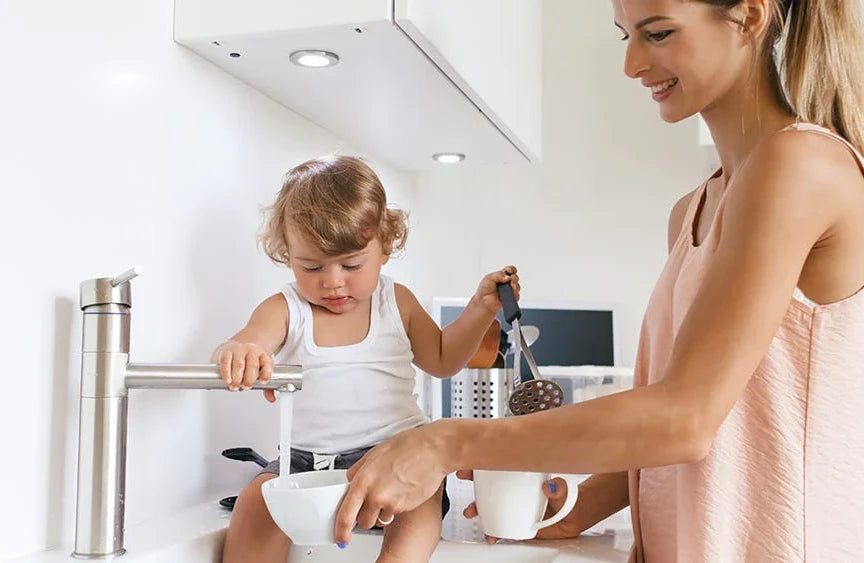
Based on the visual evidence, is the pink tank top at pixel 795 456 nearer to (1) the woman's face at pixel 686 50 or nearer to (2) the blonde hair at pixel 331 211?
(1) the woman's face at pixel 686 50

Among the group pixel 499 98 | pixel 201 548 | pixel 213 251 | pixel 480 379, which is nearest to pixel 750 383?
pixel 201 548

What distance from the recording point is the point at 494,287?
115cm

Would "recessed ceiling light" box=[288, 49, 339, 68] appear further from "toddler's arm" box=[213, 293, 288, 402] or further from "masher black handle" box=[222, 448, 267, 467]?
"masher black handle" box=[222, 448, 267, 467]

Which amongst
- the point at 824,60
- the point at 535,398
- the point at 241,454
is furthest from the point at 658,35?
the point at 241,454

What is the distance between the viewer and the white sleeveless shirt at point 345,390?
1029mm

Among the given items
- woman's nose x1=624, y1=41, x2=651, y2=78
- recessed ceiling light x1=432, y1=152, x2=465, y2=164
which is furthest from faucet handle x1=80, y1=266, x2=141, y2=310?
recessed ceiling light x1=432, y1=152, x2=465, y2=164

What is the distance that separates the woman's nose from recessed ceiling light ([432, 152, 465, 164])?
830 mm

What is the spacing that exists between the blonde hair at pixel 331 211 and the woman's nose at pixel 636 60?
0.38 metres

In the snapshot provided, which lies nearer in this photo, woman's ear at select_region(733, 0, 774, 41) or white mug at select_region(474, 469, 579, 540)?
woman's ear at select_region(733, 0, 774, 41)

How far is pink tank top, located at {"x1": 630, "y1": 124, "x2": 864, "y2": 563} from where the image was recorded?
70 centimetres

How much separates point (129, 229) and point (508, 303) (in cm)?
46

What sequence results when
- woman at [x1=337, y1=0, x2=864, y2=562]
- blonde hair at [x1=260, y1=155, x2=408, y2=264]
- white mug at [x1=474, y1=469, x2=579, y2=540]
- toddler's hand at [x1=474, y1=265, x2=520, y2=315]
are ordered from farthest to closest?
1. toddler's hand at [x1=474, y1=265, x2=520, y2=315]
2. blonde hair at [x1=260, y1=155, x2=408, y2=264]
3. white mug at [x1=474, y1=469, x2=579, y2=540]
4. woman at [x1=337, y1=0, x2=864, y2=562]

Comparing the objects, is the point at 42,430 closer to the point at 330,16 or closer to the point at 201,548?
the point at 201,548

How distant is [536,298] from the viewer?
79.7 inches
